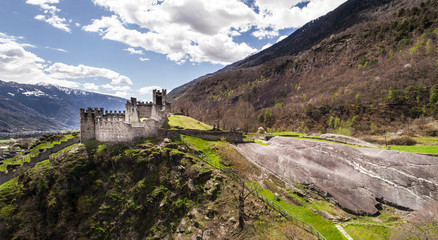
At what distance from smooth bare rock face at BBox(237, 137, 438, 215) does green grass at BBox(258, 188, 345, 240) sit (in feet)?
12.0

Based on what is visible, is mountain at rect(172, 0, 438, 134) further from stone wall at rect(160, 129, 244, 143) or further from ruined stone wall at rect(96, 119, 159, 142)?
ruined stone wall at rect(96, 119, 159, 142)

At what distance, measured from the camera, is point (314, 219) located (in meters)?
21.5

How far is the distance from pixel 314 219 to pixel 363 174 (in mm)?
8786

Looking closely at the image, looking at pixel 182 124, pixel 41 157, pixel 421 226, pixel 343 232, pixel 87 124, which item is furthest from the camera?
pixel 182 124

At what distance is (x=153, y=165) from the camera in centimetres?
3150

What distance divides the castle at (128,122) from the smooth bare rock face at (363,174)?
24025 millimetres

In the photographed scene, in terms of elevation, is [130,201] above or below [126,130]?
below

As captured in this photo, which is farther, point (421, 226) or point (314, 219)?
point (314, 219)

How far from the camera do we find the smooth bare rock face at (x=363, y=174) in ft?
68.7

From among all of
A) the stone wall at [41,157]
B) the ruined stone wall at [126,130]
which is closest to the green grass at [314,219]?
the ruined stone wall at [126,130]

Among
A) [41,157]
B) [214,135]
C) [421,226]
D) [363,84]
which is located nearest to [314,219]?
[421,226]

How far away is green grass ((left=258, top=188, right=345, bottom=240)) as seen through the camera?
A: 19.6m

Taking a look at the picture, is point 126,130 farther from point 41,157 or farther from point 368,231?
point 368,231

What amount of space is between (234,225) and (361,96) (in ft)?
305
